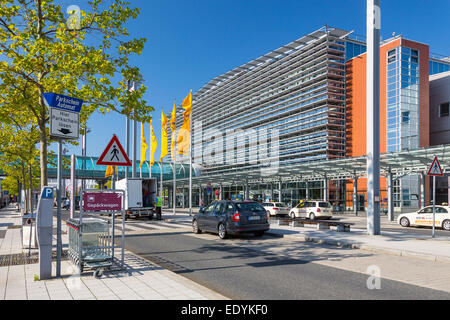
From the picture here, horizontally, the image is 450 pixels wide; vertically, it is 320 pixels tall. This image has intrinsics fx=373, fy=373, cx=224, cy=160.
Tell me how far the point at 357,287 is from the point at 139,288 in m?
3.85

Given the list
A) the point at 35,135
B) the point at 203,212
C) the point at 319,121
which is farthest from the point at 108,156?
the point at 319,121

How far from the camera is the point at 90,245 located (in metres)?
8.44

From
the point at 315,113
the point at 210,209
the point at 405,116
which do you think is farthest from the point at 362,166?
the point at 315,113

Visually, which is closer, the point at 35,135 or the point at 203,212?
the point at 203,212

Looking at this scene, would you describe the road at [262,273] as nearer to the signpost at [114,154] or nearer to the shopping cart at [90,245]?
the shopping cart at [90,245]

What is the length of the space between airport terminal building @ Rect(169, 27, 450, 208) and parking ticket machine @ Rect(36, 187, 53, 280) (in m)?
30.2

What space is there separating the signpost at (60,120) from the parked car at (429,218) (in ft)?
63.2

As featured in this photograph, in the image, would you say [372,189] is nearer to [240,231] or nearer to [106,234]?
[240,231]

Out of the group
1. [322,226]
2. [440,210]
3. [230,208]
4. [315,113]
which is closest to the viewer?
[230,208]

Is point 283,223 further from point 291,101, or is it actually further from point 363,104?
point 291,101

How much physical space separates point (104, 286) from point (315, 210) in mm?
23153

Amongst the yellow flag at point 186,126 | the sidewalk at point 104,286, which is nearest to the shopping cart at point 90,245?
the sidewalk at point 104,286

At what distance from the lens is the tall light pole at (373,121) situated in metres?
15.3

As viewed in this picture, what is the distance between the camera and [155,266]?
338 inches
